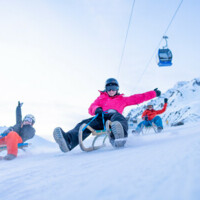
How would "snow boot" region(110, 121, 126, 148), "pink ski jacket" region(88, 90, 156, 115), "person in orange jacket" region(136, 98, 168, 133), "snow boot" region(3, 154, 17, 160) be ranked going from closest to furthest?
"snow boot" region(110, 121, 126, 148)
"snow boot" region(3, 154, 17, 160)
"pink ski jacket" region(88, 90, 156, 115)
"person in orange jacket" region(136, 98, 168, 133)

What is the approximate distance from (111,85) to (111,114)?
0.60m

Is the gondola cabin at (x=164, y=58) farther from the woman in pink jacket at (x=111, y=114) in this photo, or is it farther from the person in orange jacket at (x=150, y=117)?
the woman in pink jacket at (x=111, y=114)

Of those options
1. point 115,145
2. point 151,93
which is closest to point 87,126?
point 115,145

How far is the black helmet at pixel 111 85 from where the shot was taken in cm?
361

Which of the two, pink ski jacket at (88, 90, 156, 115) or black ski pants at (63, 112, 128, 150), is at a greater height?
pink ski jacket at (88, 90, 156, 115)

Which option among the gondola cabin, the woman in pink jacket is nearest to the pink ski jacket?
the woman in pink jacket

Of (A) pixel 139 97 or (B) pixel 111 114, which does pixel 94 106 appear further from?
(A) pixel 139 97

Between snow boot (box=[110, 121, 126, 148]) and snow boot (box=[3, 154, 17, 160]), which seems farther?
snow boot (box=[3, 154, 17, 160])

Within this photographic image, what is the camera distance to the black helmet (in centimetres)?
361

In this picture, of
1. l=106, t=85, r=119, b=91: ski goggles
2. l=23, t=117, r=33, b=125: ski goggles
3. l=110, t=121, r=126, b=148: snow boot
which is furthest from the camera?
l=23, t=117, r=33, b=125: ski goggles

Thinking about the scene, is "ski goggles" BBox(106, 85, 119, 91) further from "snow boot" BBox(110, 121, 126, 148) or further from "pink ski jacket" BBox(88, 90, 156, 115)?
"snow boot" BBox(110, 121, 126, 148)

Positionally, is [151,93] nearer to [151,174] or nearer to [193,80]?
[151,174]

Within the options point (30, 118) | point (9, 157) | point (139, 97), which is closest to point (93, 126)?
point (139, 97)

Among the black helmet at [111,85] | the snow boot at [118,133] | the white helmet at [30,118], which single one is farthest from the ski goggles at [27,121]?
the snow boot at [118,133]
